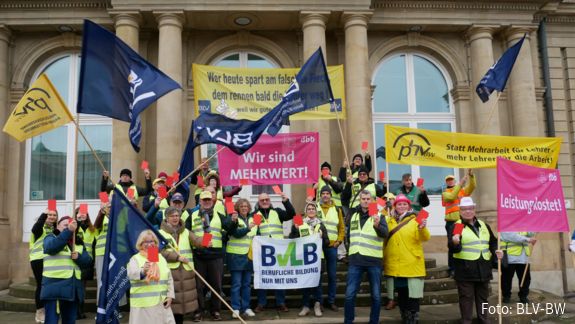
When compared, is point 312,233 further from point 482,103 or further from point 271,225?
point 482,103

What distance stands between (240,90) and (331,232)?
383cm

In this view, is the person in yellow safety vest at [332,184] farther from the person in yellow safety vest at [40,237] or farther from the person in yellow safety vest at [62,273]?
the person in yellow safety vest at [40,237]

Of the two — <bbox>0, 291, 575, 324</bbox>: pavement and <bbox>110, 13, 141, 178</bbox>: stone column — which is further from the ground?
<bbox>110, 13, 141, 178</bbox>: stone column

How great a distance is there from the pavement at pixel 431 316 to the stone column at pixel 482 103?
4658 millimetres

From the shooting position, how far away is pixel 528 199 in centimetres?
742

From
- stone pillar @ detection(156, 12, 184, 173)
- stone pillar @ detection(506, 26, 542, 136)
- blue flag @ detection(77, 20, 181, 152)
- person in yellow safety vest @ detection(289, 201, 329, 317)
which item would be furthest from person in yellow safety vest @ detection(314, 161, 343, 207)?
stone pillar @ detection(506, 26, 542, 136)

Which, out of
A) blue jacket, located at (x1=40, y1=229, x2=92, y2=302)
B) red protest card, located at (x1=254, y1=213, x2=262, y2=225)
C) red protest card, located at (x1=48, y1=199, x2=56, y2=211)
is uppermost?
red protest card, located at (x1=48, y1=199, x2=56, y2=211)

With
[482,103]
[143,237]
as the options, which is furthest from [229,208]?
[482,103]

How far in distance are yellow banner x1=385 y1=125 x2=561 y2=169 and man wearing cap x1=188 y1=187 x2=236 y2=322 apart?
3.26 meters

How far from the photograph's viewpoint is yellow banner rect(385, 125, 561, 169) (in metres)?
8.42

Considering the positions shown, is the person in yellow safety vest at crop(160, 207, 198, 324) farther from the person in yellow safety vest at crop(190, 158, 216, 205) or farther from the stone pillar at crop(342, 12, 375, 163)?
the stone pillar at crop(342, 12, 375, 163)

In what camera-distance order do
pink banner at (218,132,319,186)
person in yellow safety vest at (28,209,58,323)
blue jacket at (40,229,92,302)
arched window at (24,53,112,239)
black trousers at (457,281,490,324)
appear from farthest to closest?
arched window at (24,53,112,239) → pink banner at (218,132,319,186) → black trousers at (457,281,490,324) → person in yellow safety vest at (28,209,58,323) → blue jacket at (40,229,92,302)

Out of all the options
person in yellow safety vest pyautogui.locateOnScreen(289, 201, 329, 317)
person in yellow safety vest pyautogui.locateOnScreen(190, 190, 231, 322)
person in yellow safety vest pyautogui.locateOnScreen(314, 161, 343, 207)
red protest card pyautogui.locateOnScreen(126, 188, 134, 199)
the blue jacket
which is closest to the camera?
the blue jacket

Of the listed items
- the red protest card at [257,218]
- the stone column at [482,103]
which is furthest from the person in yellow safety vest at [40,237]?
the stone column at [482,103]
